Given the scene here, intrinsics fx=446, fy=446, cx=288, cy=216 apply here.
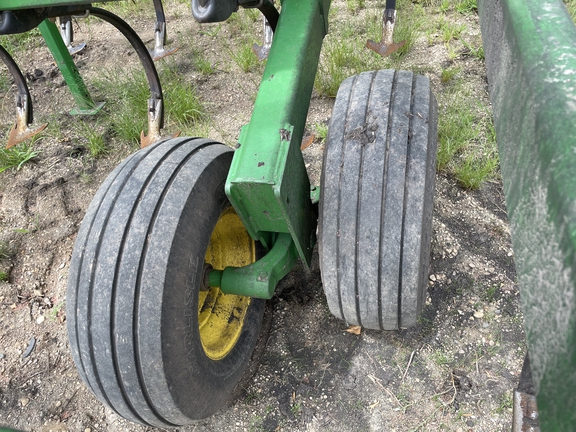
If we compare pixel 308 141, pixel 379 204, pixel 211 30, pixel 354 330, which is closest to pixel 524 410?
pixel 379 204

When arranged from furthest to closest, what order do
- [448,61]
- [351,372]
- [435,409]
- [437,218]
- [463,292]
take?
[448,61]
[437,218]
[463,292]
[351,372]
[435,409]

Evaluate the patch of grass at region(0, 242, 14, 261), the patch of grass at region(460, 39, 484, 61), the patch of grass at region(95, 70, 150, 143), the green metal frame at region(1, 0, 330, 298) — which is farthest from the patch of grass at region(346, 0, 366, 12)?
the patch of grass at region(0, 242, 14, 261)

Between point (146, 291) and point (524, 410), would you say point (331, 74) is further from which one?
point (524, 410)

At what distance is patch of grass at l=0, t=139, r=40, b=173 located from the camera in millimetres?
2916

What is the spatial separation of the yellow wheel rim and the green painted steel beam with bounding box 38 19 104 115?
1.87 meters

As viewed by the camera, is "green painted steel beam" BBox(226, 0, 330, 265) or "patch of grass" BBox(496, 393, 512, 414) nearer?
"green painted steel beam" BBox(226, 0, 330, 265)

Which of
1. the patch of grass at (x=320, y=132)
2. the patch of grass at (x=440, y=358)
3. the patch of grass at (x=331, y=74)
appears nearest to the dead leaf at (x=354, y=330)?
the patch of grass at (x=440, y=358)

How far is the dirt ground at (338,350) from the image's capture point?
5.64 feet

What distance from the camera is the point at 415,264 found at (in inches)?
54.7

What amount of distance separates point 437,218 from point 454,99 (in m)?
0.98

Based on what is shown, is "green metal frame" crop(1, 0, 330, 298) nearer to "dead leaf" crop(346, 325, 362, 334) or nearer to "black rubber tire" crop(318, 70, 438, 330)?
"black rubber tire" crop(318, 70, 438, 330)

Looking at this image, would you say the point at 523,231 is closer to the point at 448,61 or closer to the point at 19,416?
the point at 19,416

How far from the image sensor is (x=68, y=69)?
2906 millimetres

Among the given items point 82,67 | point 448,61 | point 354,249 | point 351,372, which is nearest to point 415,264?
point 354,249
